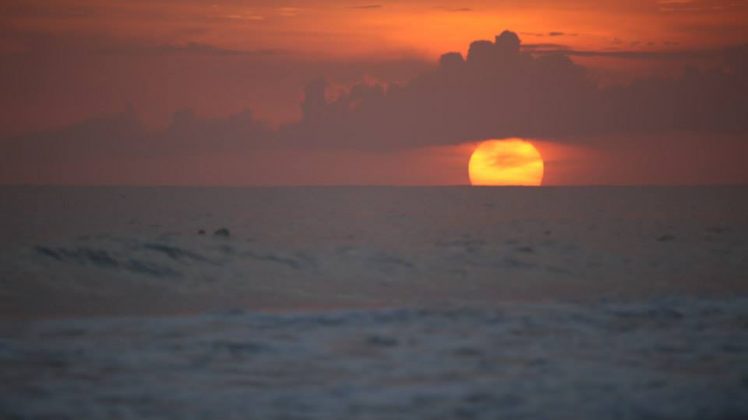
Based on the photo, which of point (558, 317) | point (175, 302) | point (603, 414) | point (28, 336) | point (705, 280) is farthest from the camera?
point (705, 280)

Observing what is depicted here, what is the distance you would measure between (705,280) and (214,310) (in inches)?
516

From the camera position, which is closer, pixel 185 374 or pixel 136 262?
pixel 185 374

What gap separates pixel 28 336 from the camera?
14.3m

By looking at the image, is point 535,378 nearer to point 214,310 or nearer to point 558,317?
point 558,317

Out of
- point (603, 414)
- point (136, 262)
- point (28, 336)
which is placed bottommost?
point (603, 414)

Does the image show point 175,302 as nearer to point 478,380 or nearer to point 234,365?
point 234,365

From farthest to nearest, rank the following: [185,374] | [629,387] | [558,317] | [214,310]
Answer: [214,310] < [558,317] < [185,374] < [629,387]

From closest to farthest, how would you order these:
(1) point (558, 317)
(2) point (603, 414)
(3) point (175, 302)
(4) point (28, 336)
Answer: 1. (2) point (603, 414)
2. (4) point (28, 336)
3. (1) point (558, 317)
4. (3) point (175, 302)

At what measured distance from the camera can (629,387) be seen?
424 inches

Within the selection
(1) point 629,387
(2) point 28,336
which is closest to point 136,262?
(2) point 28,336

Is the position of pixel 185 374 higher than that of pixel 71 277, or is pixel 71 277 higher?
pixel 71 277

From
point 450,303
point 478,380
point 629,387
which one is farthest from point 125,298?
point 629,387

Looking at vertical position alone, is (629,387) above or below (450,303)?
below

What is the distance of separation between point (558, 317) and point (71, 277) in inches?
542
